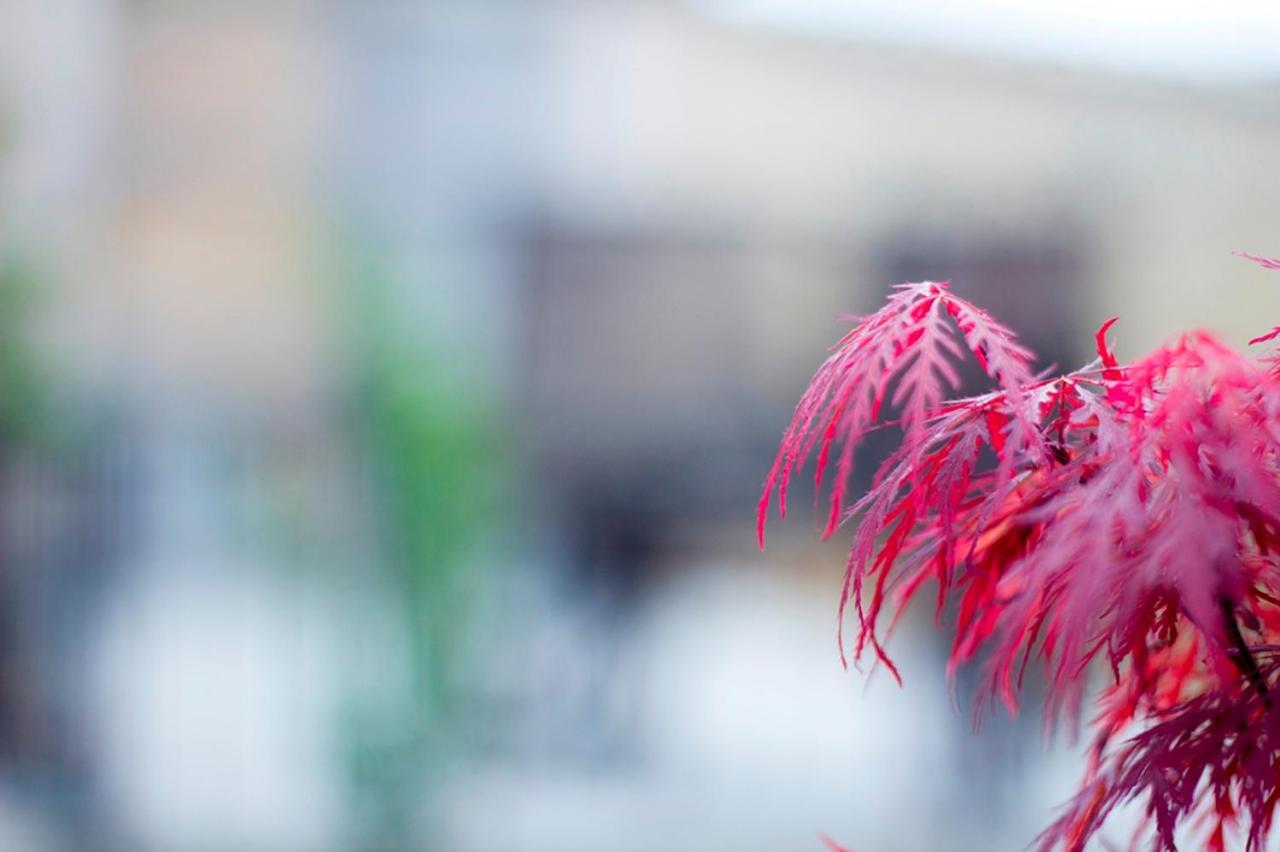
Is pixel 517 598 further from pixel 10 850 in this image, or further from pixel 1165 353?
pixel 1165 353

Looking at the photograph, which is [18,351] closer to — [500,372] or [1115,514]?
[1115,514]

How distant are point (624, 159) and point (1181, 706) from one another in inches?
189

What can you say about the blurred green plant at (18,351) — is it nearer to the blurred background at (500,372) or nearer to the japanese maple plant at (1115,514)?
the blurred background at (500,372)

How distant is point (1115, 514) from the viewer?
46 centimetres

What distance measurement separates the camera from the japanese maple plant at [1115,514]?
463 mm

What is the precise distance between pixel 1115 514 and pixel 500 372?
4.21m

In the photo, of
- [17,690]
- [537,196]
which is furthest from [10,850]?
[537,196]

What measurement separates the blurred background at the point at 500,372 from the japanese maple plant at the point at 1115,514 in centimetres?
61

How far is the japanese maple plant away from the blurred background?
0.61 meters

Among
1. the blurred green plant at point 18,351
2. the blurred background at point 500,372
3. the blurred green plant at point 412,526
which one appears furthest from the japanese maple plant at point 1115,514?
the blurred green plant at point 18,351

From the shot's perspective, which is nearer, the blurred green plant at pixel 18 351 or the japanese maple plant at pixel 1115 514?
the japanese maple plant at pixel 1115 514

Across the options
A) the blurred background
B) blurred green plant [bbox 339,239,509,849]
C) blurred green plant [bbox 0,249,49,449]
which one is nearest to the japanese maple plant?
the blurred background

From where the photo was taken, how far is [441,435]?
2121mm

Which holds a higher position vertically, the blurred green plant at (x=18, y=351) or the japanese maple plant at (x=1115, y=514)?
the japanese maple plant at (x=1115, y=514)
